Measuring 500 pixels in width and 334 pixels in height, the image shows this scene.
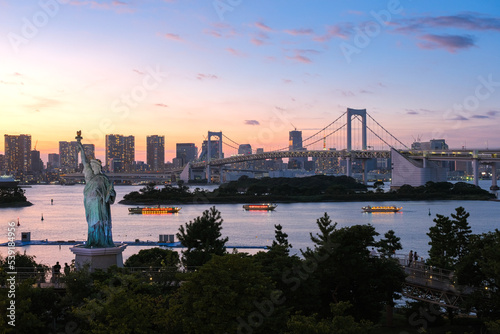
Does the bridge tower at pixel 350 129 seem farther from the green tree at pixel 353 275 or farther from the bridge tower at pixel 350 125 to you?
the green tree at pixel 353 275

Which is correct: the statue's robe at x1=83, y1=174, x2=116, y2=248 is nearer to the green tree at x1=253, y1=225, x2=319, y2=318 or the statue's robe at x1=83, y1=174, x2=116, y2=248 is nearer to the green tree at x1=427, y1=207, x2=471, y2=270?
the green tree at x1=253, y1=225, x2=319, y2=318

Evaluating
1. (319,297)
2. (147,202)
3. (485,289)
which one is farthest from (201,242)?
(147,202)

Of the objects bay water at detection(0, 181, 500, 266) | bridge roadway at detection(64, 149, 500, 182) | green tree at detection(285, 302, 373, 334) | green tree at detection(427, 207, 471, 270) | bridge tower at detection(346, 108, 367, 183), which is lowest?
bay water at detection(0, 181, 500, 266)

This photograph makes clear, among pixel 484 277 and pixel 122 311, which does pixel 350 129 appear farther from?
pixel 122 311

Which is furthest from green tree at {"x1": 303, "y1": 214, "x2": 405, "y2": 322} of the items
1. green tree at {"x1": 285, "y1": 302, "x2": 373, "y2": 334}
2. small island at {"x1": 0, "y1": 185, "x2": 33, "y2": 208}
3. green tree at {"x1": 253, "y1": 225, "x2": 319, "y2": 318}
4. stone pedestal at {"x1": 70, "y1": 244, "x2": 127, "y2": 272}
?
small island at {"x1": 0, "y1": 185, "x2": 33, "y2": 208}

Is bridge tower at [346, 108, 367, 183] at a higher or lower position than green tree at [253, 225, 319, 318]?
higher

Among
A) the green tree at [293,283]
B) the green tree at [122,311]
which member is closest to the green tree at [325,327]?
the green tree at [122,311]

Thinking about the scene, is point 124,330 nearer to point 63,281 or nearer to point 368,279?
point 63,281
